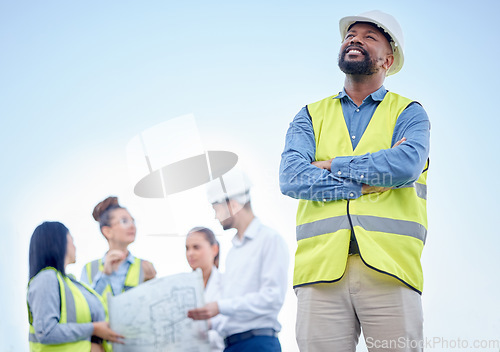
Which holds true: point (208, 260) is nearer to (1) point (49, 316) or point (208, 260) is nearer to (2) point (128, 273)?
(2) point (128, 273)

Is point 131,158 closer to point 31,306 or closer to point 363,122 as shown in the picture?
point 31,306

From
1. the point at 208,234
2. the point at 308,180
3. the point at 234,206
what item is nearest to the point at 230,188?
the point at 234,206

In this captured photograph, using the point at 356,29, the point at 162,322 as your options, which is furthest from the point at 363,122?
the point at 162,322

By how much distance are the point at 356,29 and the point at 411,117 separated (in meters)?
0.44

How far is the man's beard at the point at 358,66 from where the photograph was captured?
7.35 ft

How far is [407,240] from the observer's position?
199cm

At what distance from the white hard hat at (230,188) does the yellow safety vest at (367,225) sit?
221 mm

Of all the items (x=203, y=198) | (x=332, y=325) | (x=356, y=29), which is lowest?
(x=332, y=325)

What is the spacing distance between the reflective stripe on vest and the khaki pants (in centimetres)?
76

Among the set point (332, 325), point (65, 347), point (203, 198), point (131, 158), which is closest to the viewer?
point (332, 325)

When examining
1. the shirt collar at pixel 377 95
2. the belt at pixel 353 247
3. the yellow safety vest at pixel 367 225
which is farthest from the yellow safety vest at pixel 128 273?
the shirt collar at pixel 377 95

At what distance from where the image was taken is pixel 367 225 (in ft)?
6.50

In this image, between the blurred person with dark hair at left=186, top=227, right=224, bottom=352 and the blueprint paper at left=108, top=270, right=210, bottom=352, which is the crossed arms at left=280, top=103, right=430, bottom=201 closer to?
the blurred person with dark hair at left=186, top=227, right=224, bottom=352

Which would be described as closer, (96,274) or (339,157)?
(339,157)
